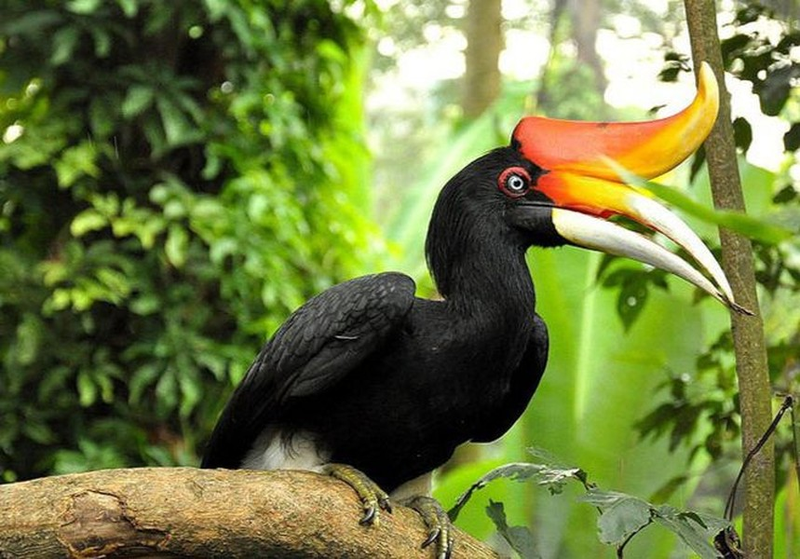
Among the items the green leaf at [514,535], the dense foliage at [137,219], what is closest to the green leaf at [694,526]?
the green leaf at [514,535]

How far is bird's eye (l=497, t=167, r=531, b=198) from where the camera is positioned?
191 centimetres

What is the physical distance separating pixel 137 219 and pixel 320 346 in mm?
1476

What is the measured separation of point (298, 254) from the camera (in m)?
3.43

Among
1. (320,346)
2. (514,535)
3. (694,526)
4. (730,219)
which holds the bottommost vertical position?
(514,535)

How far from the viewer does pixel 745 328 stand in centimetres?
171

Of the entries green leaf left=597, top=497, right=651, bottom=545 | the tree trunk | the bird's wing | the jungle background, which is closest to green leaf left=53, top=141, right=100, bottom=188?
the jungle background

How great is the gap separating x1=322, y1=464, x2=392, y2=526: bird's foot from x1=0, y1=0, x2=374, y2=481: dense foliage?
1.38 meters

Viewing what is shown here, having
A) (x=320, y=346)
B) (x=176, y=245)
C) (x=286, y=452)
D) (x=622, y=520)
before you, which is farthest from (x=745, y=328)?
(x=176, y=245)

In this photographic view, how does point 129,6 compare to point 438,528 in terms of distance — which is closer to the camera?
point 438,528

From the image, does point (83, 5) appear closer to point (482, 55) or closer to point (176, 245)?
point (176, 245)

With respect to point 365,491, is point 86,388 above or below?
below

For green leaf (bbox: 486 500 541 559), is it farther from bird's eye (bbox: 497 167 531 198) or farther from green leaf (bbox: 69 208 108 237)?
green leaf (bbox: 69 208 108 237)

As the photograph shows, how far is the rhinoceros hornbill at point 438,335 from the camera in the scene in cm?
183

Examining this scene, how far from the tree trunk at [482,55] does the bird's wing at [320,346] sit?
11.1ft
